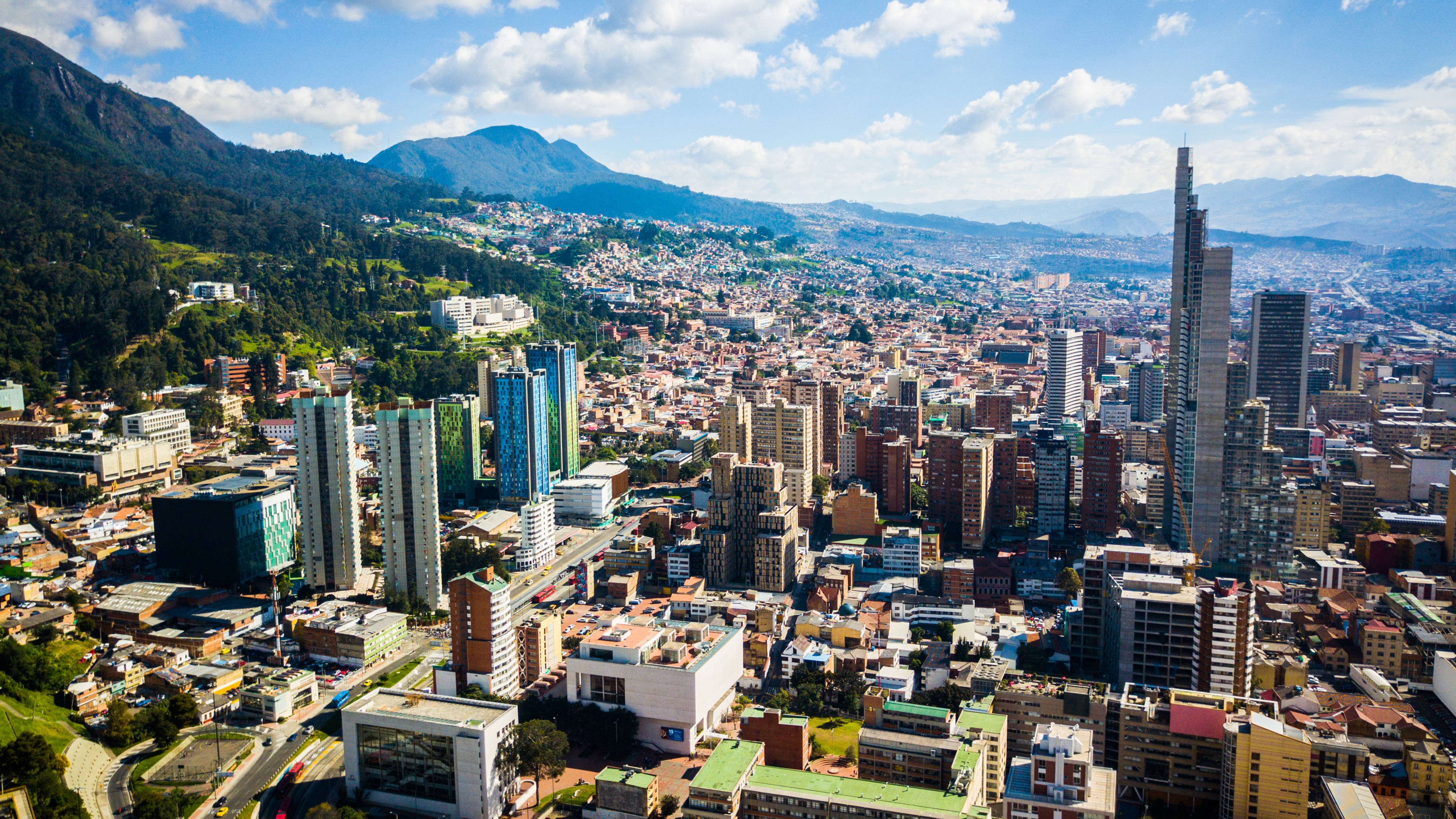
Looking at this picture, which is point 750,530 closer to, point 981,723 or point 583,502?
point 583,502

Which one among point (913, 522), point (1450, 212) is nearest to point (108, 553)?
point (913, 522)

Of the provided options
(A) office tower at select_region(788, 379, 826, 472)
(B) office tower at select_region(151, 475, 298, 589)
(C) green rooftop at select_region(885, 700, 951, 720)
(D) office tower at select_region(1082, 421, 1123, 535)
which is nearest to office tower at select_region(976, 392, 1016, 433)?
(A) office tower at select_region(788, 379, 826, 472)

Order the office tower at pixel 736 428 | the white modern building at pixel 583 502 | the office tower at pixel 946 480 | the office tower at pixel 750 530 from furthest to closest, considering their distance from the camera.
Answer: the office tower at pixel 736 428 → the white modern building at pixel 583 502 → the office tower at pixel 946 480 → the office tower at pixel 750 530

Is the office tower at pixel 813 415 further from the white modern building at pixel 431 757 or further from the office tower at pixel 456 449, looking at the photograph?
the white modern building at pixel 431 757

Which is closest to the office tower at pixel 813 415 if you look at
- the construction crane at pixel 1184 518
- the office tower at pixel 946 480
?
the office tower at pixel 946 480

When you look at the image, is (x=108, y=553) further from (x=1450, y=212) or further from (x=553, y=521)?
(x=1450, y=212)

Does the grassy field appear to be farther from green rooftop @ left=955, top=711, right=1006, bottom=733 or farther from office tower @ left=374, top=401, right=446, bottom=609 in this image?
office tower @ left=374, top=401, right=446, bottom=609
